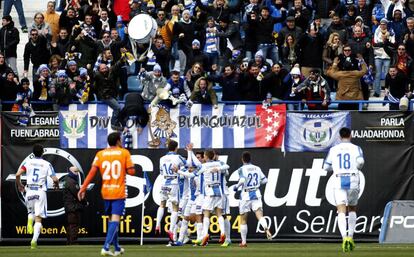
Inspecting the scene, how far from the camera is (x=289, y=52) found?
115 feet

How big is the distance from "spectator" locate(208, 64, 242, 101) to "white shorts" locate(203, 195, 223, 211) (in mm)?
4007

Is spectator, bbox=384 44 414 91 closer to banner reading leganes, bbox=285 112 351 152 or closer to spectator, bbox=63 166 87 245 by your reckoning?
banner reading leganes, bbox=285 112 351 152

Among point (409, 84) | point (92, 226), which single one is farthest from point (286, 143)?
point (92, 226)

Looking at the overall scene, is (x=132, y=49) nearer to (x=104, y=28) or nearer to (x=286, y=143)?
(x=104, y=28)

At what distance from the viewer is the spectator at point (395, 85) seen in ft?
110

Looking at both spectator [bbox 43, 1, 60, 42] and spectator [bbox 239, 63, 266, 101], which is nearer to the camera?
spectator [bbox 239, 63, 266, 101]

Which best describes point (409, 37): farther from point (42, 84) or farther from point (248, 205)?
point (42, 84)

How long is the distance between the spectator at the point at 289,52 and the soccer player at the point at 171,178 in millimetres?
4846

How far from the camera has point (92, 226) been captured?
1362 inches

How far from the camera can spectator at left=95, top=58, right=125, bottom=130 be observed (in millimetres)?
33938

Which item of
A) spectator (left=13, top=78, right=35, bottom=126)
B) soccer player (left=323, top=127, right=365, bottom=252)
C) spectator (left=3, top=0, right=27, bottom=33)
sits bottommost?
soccer player (left=323, top=127, right=365, bottom=252)

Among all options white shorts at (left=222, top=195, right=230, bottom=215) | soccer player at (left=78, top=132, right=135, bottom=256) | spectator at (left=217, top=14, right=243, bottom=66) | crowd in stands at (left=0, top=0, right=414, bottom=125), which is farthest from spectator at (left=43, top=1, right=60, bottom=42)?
soccer player at (left=78, top=132, right=135, bottom=256)

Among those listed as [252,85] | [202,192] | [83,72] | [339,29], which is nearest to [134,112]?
[83,72]

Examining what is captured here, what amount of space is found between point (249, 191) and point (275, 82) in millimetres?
4189
